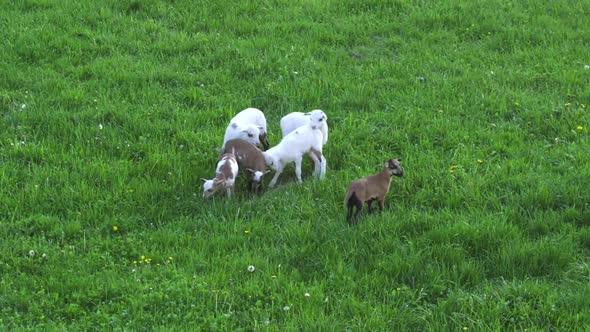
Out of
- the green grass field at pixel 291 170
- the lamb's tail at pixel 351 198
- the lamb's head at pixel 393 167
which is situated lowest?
the green grass field at pixel 291 170

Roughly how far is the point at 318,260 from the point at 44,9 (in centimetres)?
726

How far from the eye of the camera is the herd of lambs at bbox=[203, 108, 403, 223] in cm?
720

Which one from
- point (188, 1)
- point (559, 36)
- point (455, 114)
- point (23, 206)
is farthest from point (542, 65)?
point (23, 206)

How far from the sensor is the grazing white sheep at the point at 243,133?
8266mm

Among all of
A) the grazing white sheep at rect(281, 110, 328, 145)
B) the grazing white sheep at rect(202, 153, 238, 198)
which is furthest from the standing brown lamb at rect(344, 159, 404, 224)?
the grazing white sheep at rect(281, 110, 328, 145)

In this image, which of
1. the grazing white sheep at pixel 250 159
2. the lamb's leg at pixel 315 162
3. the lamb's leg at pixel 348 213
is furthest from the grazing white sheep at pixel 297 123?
the lamb's leg at pixel 348 213

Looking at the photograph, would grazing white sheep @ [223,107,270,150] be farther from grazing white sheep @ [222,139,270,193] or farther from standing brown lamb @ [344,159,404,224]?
standing brown lamb @ [344,159,404,224]

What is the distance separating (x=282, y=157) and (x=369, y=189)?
1155 millimetres

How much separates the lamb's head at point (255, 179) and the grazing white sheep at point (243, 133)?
479 mm

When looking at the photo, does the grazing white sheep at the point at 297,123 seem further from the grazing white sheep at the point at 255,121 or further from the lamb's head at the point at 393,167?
the lamb's head at the point at 393,167

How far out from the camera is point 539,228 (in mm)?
7145

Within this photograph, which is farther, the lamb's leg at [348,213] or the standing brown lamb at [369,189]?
the lamb's leg at [348,213]

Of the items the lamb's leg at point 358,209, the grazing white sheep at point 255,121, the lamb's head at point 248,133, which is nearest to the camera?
the lamb's leg at point 358,209

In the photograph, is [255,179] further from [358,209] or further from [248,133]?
[358,209]
